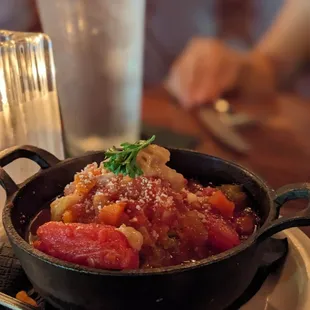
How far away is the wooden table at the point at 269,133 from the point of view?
4.26ft

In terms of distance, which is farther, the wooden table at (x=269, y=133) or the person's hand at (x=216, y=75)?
the person's hand at (x=216, y=75)

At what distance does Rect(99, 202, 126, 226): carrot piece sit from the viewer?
2.35ft

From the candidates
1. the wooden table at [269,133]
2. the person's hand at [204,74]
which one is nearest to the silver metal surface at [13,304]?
the wooden table at [269,133]

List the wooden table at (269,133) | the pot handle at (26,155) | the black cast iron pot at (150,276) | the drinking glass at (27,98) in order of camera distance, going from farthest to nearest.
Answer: the wooden table at (269,133) < the drinking glass at (27,98) < the pot handle at (26,155) < the black cast iron pot at (150,276)

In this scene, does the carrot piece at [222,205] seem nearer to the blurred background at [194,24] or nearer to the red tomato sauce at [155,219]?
the red tomato sauce at [155,219]

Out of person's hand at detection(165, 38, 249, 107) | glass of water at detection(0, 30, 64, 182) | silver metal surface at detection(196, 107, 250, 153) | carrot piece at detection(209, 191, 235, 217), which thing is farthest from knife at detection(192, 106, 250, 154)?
carrot piece at detection(209, 191, 235, 217)

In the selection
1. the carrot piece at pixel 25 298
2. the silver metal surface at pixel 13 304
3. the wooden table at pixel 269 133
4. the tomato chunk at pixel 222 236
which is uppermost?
the tomato chunk at pixel 222 236

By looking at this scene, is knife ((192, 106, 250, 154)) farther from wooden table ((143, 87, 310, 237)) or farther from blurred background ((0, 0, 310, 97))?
blurred background ((0, 0, 310, 97))

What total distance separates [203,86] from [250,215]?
4.09ft

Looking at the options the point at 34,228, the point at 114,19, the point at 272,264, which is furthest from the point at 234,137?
the point at 34,228

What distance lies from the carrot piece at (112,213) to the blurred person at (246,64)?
109 centimetres

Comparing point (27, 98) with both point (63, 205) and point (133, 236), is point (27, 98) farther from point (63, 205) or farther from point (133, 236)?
point (133, 236)

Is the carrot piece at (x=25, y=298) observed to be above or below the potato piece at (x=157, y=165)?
below

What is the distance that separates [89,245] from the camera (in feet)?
2.19
